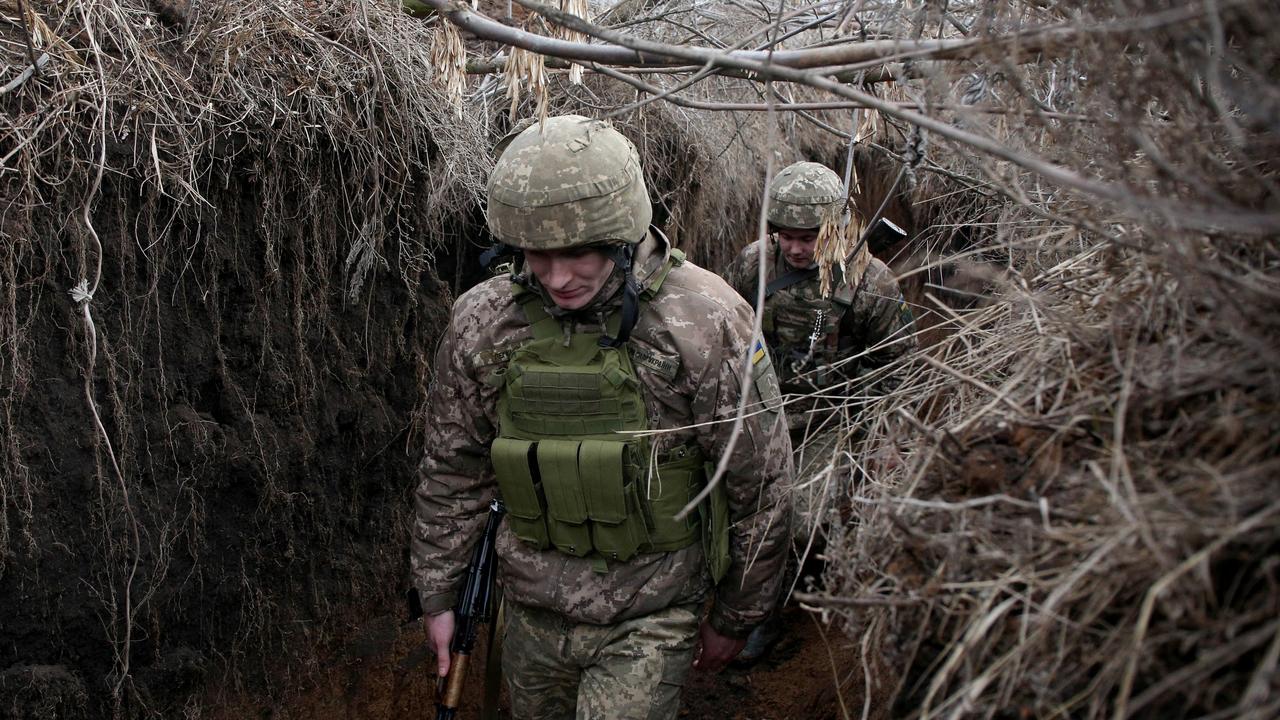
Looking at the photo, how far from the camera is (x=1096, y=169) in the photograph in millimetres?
2322

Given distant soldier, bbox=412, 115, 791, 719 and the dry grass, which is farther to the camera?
distant soldier, bbox=412, 115, 791, 719

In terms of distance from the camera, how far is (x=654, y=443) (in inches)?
106

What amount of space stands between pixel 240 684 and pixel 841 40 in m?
3.39

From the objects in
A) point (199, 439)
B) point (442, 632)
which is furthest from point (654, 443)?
point (199, 439)

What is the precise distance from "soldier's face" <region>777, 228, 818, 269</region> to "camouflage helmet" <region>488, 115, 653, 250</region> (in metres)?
2.24

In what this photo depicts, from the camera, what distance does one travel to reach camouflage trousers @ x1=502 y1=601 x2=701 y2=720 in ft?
9.44

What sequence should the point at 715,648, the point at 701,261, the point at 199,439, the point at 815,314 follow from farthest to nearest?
the point at 701,261 < the point at 815,314 < the point at 199,439 < the point at 715,648

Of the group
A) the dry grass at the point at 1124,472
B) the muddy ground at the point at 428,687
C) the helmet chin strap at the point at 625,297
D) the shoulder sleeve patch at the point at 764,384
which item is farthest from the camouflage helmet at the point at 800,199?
the dry grass at the point at 1124,472

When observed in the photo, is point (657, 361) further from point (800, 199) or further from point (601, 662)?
point (800, 199)

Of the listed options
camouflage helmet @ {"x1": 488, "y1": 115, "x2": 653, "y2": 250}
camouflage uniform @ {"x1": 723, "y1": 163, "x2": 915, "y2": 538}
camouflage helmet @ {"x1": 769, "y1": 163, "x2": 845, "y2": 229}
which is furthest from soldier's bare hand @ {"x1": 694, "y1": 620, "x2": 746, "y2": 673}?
camouflage helmet @ {"x1": 769, "y1": 163, "x2": 845, "y2": 229}

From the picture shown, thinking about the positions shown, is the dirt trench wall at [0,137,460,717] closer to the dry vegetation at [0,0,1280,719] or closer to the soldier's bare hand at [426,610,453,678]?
the dry vegetation at [0,0,1280,719]

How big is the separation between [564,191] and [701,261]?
12.4ft

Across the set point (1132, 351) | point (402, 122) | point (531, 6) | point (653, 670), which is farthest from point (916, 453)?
point (402, 122)

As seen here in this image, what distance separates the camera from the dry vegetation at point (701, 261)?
1.39m
